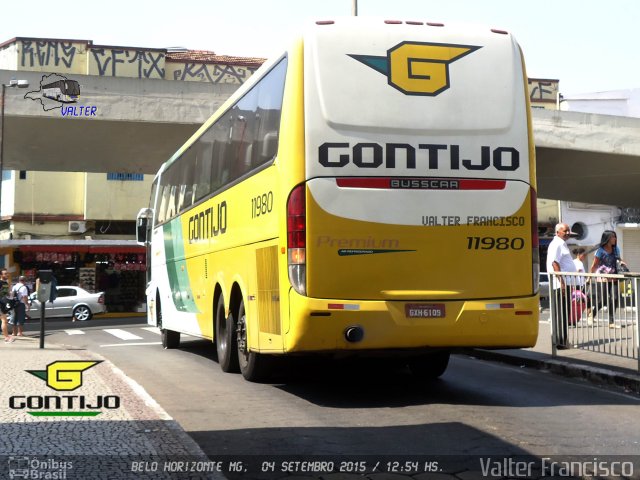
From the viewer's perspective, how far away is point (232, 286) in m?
10.8

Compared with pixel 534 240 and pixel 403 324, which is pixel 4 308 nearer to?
pixel 403 324

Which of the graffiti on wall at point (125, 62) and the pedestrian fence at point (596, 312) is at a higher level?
the graffiti on wall at point (125, 62)

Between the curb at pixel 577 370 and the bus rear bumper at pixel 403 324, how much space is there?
5.47 feet

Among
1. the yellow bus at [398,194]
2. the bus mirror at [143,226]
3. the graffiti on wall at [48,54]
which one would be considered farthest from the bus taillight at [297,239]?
the graffiti on wall at [48,54]

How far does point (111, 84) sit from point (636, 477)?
805 inches

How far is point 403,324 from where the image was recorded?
27.5ft

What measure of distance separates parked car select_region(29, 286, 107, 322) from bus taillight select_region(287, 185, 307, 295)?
92.2 ft

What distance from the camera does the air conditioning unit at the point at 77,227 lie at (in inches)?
1672

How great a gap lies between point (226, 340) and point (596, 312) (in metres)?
4.73

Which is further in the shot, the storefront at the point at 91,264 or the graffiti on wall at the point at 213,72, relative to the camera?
the graffiti on wall at the point at 213,72

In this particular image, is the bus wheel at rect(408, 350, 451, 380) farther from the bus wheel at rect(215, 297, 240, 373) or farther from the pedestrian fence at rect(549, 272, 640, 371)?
the bus wheel at rect(215, 297, 240, 373)

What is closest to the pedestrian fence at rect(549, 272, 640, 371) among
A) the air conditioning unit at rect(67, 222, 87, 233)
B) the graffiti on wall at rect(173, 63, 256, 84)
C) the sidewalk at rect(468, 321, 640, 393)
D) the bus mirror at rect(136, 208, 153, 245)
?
the sidewalk at rect(468, 321, 640, 393)

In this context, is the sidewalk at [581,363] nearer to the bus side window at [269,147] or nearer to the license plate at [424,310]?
the license plate at [424,310]

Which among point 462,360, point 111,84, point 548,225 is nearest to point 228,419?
point 462,360
